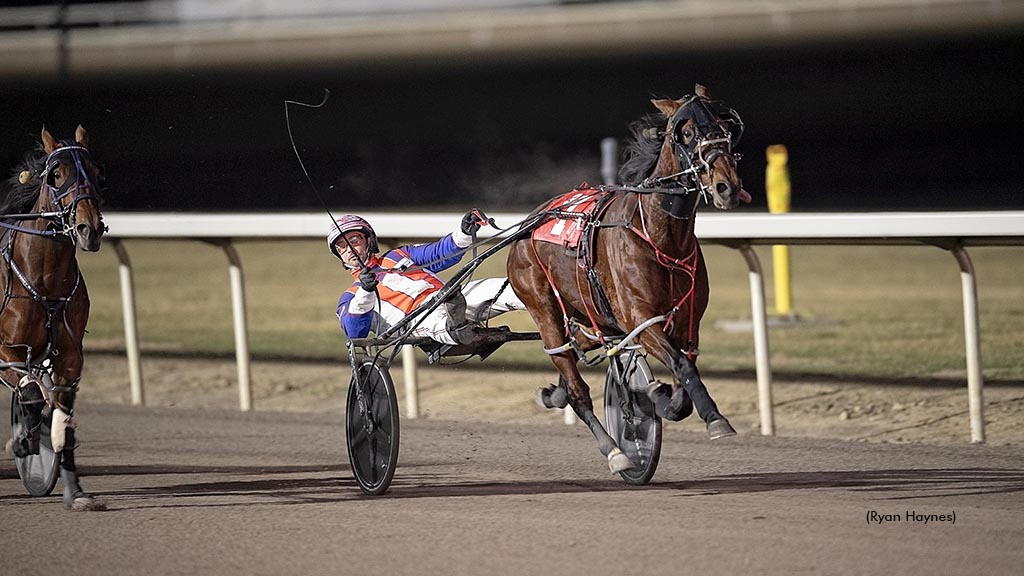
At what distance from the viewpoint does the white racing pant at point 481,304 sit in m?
6.09

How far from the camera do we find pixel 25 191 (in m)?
6.08

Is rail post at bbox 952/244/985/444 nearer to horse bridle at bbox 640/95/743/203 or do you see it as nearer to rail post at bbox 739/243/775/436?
rail post at bbox 739/243/775/436

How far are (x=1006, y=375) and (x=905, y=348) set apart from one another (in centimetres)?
136

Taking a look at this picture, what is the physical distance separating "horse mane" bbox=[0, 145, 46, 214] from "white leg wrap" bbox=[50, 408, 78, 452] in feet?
2.99

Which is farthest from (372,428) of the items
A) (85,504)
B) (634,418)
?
(85,504)

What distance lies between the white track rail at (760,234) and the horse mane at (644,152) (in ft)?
5.81

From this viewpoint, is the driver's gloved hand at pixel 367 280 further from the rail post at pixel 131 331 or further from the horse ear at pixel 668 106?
the rail post at pixel 131 331

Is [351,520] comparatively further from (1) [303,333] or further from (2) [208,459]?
(1) [303,333]

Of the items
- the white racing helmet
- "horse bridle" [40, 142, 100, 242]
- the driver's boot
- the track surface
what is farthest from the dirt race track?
"horse bridle" [40, 142, 100, 242]

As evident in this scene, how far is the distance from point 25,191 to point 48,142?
0.34m

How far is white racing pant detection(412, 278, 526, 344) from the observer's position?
609 centimetres

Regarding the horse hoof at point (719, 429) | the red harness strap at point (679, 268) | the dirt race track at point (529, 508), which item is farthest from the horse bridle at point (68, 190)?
the horse hoof at point (719, 429)

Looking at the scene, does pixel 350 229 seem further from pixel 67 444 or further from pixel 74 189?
pixel 67 444

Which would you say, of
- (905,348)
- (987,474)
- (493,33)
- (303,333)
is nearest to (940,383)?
(905,348)
